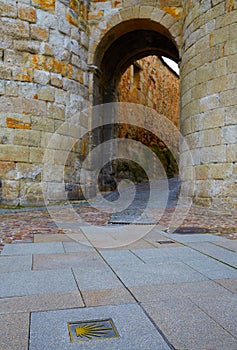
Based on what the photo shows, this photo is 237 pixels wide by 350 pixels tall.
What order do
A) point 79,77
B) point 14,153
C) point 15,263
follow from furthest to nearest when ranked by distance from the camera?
point 79,77, point 14,153, point 15,263

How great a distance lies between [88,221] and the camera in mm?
4191

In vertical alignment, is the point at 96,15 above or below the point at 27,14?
above

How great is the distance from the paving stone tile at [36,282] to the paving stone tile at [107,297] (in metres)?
0.12

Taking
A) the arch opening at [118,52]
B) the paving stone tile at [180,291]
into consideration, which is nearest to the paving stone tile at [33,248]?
the paving stone tile at [180,291]

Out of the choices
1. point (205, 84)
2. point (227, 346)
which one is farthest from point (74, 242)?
point (205, 84)

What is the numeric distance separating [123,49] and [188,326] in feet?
27.1

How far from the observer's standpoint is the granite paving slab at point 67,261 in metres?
2.11

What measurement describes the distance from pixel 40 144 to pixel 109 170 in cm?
332

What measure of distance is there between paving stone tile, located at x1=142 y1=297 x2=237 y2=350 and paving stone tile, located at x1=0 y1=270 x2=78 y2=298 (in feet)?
1.59

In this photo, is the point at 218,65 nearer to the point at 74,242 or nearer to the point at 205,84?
the point at 205,84

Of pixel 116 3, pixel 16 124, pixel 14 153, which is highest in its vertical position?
pixel 116 3

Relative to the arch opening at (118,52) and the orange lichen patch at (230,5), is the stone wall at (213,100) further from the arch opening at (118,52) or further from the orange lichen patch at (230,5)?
the arch opening at (118,52)

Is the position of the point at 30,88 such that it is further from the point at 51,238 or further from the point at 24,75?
the point at 51,238

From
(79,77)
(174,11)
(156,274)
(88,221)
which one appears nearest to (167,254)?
(156,274)
